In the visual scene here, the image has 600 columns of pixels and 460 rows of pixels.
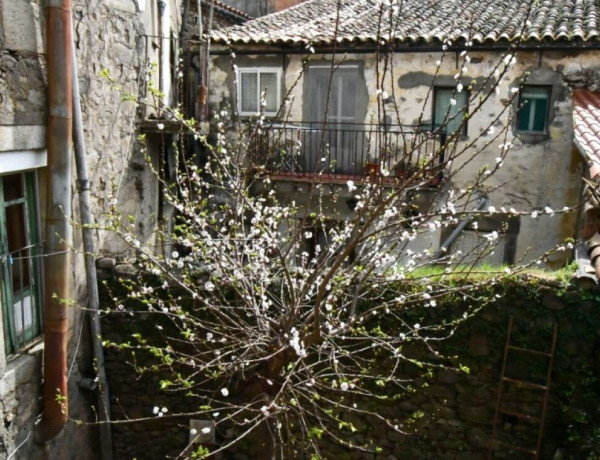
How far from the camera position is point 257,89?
10.2m

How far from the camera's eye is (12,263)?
4.46m

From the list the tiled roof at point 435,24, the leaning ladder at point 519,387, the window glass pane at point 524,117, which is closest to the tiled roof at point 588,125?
the window glass pane at point 524,117

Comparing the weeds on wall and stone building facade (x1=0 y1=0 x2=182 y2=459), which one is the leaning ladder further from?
stone building facade (x1=0 y1=0 x2=182 y2=459)

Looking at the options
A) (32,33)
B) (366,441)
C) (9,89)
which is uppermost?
(32,33)

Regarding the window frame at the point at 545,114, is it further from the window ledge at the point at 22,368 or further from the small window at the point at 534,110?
the window ledge at the point at 22,368

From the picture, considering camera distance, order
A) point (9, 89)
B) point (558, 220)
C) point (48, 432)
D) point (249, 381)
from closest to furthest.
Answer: point (9, 89) → point (48, 432) → point (249, 381) → point (558, 220)

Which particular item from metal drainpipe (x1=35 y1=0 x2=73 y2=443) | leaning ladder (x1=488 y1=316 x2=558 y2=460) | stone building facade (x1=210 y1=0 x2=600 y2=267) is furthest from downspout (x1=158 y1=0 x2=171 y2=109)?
leaning ladder (x1=488 y1=316 x2=558 y2=460)

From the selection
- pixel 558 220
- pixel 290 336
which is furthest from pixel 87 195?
pixel 558 220

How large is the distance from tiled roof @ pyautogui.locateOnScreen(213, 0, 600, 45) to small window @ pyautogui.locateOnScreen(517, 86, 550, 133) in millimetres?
868

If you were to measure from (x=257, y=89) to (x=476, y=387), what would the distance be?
7.06 m

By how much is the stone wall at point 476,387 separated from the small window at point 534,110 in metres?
4.81

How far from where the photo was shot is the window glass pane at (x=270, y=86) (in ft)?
32.9

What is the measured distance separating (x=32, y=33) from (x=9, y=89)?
55cm

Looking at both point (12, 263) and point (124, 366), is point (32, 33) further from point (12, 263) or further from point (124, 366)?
point (124, 366)
